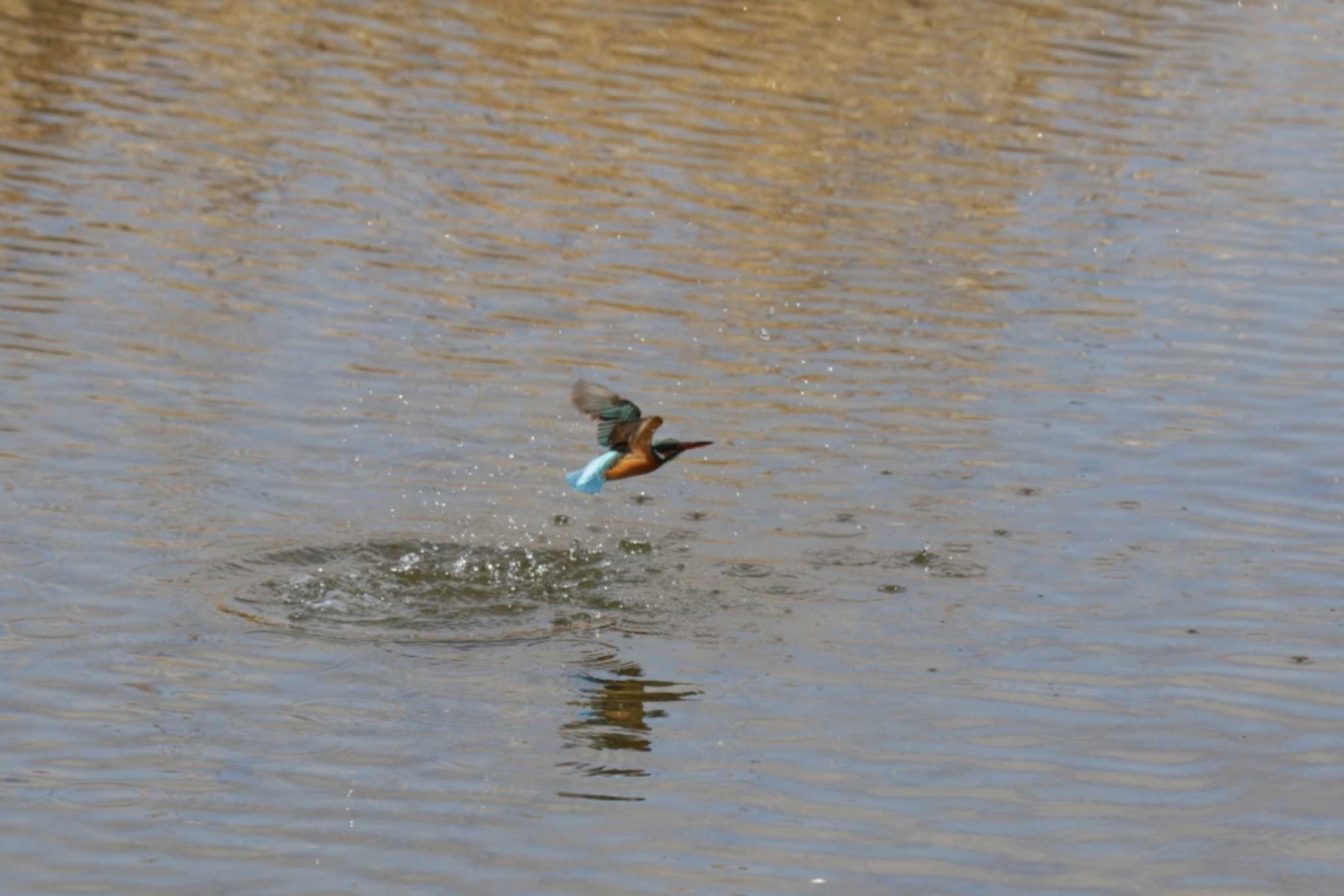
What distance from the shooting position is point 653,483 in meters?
9.16

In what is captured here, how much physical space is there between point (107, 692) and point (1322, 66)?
15.5m

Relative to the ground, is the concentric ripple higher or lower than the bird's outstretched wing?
lower

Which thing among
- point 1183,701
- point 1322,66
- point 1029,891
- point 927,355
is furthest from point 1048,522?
point 1322,66

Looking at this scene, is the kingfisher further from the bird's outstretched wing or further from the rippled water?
the rippled water

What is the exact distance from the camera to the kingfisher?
7117mm

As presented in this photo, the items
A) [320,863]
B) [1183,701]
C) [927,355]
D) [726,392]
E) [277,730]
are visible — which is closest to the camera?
[320,863]

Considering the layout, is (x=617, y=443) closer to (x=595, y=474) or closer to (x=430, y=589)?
(x=595, y=474)

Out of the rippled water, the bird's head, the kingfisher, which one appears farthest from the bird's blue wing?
the rippled water

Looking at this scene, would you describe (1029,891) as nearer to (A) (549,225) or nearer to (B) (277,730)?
(B) (277,730)

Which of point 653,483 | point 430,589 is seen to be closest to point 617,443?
point 430,589

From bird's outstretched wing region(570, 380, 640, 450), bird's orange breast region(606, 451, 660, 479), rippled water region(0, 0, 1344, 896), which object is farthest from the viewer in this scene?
bird's orange breast region(606, 451, 660, 479)

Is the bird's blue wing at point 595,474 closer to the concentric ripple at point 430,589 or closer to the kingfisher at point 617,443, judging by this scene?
the kingfisher at point 617,443

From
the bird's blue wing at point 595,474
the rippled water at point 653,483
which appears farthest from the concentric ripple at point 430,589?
the bird's blue wing at point 595,474

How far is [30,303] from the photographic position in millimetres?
10375
